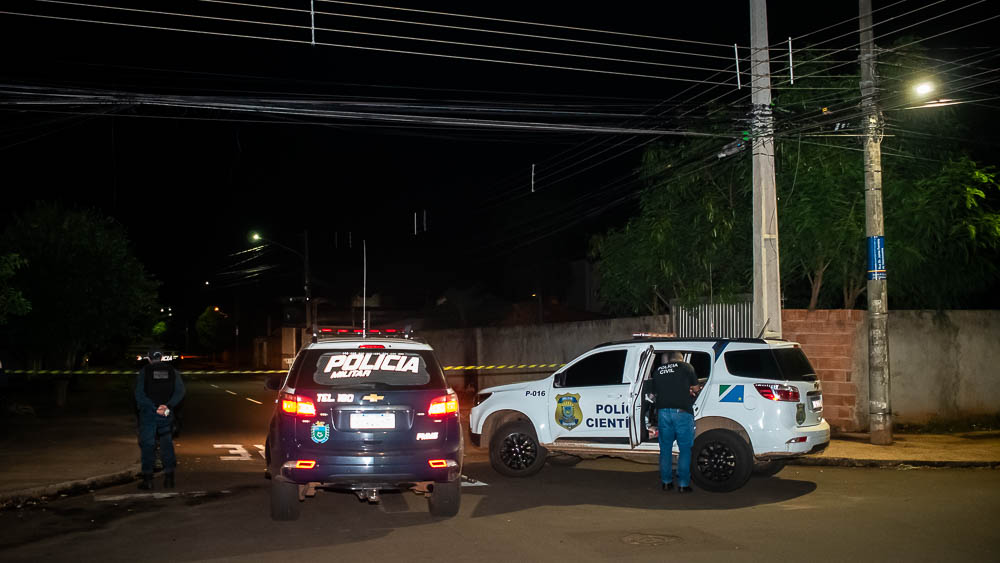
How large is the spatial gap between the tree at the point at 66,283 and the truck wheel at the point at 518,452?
20.0m

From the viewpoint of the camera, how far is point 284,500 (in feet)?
30.5

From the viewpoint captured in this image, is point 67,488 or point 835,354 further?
point 835,354

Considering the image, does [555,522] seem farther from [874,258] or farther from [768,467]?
[874,258]

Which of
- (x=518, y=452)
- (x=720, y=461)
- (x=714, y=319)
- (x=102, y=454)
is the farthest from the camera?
(x=714, y=319)

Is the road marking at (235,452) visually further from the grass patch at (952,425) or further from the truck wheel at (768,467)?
the grass patch at (952,425)

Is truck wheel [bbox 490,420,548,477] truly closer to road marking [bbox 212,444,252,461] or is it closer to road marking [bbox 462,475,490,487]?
road marking [bbox 462,475,490,487]

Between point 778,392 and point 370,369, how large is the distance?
5.09 m

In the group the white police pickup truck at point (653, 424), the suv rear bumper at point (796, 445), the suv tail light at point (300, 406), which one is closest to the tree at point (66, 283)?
the white police pickup truck at point (653, 424)

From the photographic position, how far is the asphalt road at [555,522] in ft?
26.3

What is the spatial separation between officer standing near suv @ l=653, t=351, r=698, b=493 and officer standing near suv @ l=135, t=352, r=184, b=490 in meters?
5.95

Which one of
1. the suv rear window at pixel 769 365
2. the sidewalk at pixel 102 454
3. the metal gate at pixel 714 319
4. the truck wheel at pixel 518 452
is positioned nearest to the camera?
the suv rear window at pixel 769 365

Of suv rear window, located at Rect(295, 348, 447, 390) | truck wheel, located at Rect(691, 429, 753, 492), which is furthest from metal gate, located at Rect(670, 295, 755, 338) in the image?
suv rear window, located at Rect(295, 348, 447, 390)

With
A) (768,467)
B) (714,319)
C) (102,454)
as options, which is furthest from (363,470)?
(714,319)

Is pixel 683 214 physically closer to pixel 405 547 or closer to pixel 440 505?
pixel 440 505
